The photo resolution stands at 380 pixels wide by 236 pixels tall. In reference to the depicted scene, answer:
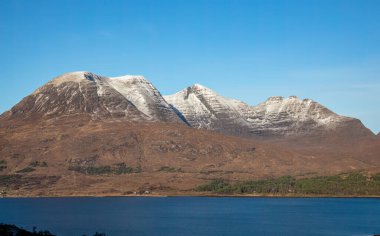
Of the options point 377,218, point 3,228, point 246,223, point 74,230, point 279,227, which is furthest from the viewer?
point 377,218

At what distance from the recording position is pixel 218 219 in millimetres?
186250

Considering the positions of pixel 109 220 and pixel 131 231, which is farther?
pixel 109 220

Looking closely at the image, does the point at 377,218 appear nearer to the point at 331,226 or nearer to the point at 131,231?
the point at 331,226

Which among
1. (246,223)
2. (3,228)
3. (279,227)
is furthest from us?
(246,223)

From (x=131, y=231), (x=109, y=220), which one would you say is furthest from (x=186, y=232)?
(x=109, y=220)

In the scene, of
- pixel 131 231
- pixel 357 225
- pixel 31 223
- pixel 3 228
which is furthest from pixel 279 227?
pixel 3 228

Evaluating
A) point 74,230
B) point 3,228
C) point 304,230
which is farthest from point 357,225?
point 3,228

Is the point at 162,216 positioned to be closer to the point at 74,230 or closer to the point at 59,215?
the point at 59,215

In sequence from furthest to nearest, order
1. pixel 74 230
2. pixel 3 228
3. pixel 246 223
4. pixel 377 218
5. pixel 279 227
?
pixel 377 218
pixel 246 223
pixel 279 227
pixel 74 230
pixel 3 228

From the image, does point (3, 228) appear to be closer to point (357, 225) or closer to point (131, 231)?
point (131, 231)

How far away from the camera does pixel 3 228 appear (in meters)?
97.8

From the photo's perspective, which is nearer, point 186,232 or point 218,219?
point 186,232

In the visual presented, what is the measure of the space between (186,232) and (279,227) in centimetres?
2848

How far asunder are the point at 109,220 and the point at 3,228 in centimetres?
8152
